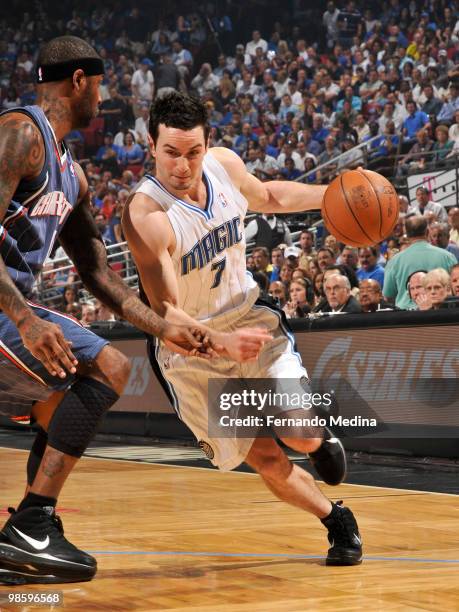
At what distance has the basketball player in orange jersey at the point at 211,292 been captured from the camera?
420 centimetres

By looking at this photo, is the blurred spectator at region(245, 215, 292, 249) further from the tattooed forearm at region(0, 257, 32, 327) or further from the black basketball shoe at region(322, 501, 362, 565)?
the tattooed forearm at region(0, 257, 32, 327)

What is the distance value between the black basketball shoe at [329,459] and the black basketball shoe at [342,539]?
0.15 meters

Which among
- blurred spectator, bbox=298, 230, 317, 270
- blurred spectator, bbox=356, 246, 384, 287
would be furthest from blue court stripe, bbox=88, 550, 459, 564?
blurred spectator, bbox=298, 230, 317, 270

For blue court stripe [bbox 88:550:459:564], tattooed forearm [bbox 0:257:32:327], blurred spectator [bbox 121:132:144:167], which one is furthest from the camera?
blurred spectator [bbox 121:132:144:167]

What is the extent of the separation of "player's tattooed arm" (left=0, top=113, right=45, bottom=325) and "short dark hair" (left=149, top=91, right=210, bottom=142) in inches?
27.0

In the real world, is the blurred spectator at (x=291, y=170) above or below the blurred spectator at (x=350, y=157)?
below

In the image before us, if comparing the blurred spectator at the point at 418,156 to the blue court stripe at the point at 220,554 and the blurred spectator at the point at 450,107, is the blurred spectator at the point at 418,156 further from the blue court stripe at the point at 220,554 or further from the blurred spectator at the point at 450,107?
the blue court stripe at the point at 220,554

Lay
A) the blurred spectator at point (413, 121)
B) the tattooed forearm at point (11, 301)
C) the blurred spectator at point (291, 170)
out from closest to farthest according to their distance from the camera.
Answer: the tattooed forearm at point (11, 301) < the blurred spectator at point (413, 121) < the blurred spectator at point (291, 170)

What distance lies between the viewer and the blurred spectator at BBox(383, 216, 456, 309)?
A: 28.6 feet

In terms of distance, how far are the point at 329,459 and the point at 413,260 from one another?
469cm

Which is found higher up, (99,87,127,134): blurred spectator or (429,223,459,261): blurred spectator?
(429,223,459,261): blurred spectator

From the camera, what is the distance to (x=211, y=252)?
172 inches

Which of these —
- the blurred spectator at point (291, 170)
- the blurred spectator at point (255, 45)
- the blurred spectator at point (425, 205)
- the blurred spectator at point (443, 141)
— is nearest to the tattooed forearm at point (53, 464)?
the blurred spectator at point (425, 205)

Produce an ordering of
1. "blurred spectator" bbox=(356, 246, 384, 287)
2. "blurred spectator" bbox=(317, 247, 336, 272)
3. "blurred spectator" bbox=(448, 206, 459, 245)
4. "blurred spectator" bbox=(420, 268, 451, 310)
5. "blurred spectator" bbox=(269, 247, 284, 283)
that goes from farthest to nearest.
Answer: "blurred spectator" bbox=(269, 247, 284, 283), "blurred spectator" bbox=(317, 247, 336, 272), "blurred spectator" bbox=(356, 246, 384, 287), "blurred spectator" bbox=(448, 206, 459, 245), "blurred spectator" bbox=(420, 268, 451, 310)
